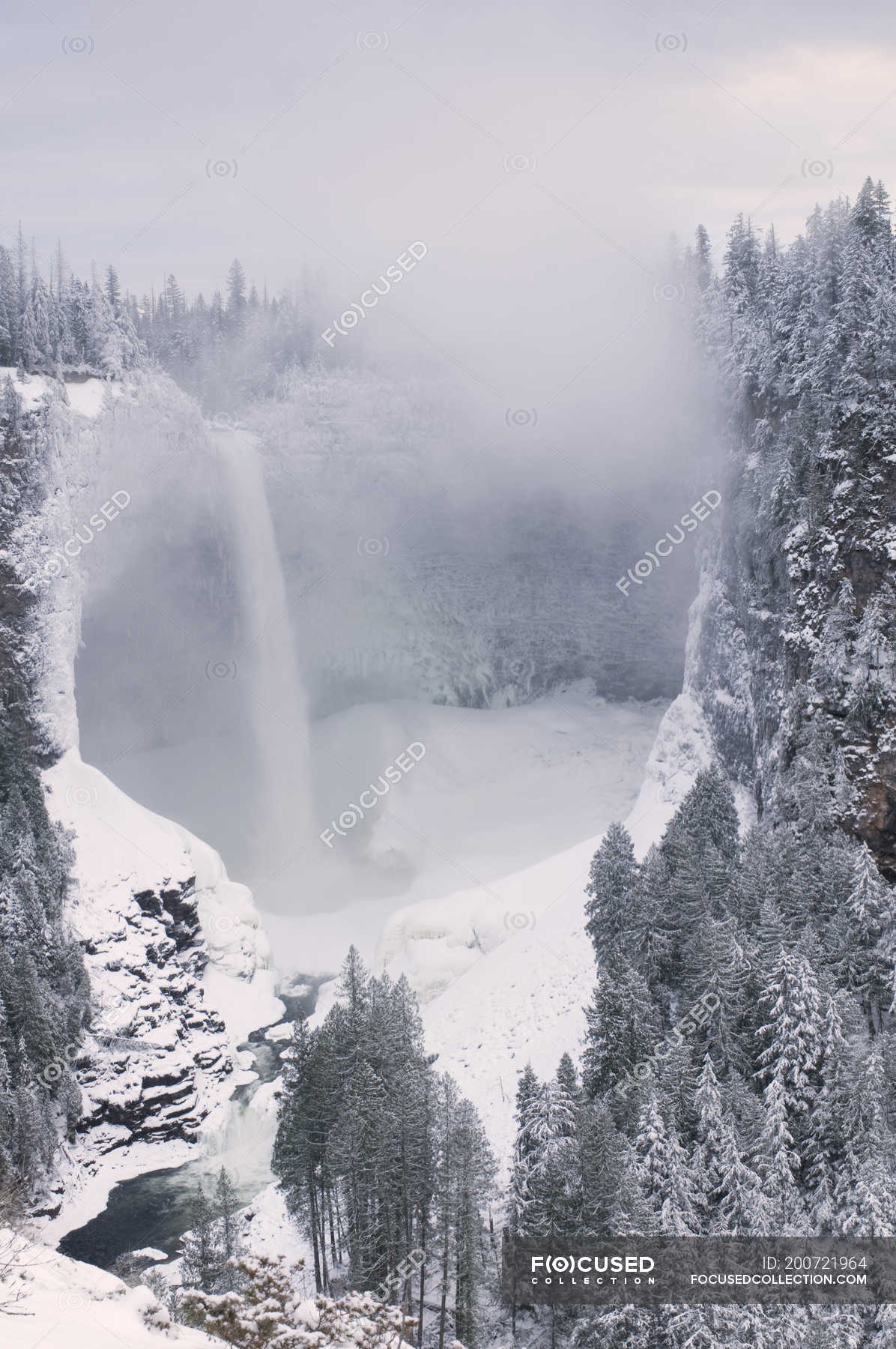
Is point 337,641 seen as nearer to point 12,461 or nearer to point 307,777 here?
point 307,777

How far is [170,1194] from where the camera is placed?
171ft

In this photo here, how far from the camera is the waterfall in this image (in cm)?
8662

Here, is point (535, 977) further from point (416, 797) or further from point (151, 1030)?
point (416, 797)

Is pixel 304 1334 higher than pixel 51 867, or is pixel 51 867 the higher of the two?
pixel 304 1334

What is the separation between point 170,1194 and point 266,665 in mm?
45664

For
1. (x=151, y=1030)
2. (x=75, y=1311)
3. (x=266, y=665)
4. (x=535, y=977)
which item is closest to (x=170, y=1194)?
(x=151, y=1030)

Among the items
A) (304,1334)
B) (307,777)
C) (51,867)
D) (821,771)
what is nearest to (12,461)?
(51,867)

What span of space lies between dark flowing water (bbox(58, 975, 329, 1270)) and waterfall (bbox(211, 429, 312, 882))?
2698cm

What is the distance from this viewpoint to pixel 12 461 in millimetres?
65000

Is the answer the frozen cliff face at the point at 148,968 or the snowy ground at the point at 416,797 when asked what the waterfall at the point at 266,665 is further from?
the frozen cliff face at the point at 148,968

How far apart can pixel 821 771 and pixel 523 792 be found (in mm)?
43155

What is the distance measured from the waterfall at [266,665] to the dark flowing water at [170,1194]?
27.0 metres

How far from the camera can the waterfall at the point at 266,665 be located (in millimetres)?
86625

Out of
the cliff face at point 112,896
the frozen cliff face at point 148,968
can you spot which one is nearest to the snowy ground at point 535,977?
the frozen cliff face at point 148,968
